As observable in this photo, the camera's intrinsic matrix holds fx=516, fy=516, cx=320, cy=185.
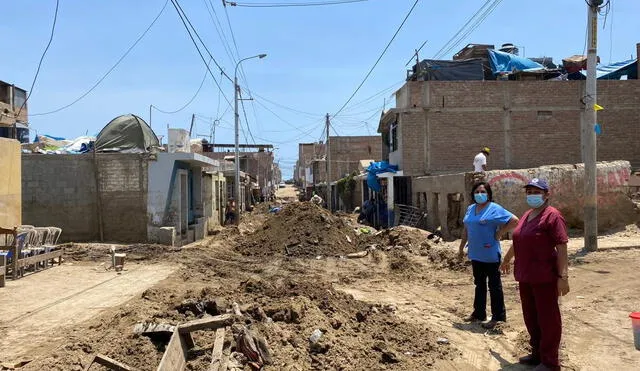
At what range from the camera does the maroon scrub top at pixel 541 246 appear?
4809mm

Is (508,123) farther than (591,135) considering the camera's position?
Yes

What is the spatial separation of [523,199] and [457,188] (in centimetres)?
192

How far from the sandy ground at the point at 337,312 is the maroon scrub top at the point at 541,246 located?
1.04 m

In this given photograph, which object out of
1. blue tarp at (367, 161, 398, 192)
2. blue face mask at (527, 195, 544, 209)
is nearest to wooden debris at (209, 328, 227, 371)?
blue face mask at (527, 195, 544, 209)

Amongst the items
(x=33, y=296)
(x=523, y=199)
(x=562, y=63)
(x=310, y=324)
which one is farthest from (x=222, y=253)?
(x=562, y=63)

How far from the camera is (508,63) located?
25203 mm

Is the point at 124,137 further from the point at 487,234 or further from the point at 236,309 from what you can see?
the point at 487,234

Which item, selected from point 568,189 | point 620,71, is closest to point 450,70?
point 620,71

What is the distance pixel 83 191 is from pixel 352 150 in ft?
140

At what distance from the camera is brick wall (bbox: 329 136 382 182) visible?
58.0 m

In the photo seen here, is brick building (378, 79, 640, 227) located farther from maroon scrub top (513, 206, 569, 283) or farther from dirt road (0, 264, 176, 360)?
maroon scrub top (513, 206, 569, 283)

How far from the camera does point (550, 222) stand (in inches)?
191

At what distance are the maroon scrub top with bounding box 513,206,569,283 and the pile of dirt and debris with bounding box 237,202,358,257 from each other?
40.4ft

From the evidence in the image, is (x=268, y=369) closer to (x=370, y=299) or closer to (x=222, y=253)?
(x=370, y=299)
